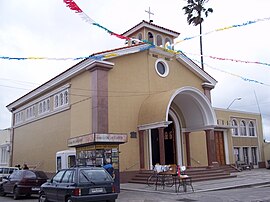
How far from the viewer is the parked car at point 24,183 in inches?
602

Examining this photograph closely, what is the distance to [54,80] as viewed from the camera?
25016mm

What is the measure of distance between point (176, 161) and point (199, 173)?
3.93 metres

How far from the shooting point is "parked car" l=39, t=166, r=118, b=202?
10258 millimetres

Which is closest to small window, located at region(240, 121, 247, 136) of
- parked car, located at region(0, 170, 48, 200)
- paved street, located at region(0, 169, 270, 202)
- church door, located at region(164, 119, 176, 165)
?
church door, located at region(164, 119, 176, 165)

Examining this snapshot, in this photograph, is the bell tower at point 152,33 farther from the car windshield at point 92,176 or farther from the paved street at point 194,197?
the car windshield at point 92,176


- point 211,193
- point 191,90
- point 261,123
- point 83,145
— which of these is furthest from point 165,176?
→ point 261,123

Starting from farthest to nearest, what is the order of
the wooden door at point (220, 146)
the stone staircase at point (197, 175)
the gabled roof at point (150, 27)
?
the wooden door at point (220, 146), the gabled roof at point (150, 27), the stone staircase at point (197, 175)

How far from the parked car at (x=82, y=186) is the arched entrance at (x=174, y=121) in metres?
9.43

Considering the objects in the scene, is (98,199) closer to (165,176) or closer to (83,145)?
(83,145)

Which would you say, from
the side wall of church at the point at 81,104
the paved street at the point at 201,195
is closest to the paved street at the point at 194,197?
the paved street at the point at 201,195

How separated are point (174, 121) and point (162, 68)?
396 cm

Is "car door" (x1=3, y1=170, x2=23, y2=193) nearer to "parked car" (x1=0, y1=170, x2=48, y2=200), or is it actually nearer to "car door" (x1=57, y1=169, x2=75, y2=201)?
"parked car" (x1=0, y1=170, x2=48, y2=200)

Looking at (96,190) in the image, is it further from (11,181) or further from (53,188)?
(11,181)

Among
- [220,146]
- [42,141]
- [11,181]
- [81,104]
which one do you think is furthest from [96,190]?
[220,146]
